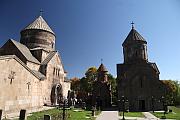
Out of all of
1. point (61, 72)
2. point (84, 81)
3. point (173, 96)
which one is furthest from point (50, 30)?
point (173, 96)

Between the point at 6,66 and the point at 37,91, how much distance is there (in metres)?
6.94

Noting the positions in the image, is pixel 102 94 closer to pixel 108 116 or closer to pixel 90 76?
pixel 108 116

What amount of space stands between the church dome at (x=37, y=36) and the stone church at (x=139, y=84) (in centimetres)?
1396

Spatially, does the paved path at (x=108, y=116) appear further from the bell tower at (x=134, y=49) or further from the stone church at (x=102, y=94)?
the bell tower at (x=134, y=49)

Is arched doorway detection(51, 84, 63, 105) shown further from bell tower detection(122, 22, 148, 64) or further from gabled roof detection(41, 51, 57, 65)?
bell tower detection(122, 22, 148, 64)

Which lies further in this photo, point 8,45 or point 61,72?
point 61,72

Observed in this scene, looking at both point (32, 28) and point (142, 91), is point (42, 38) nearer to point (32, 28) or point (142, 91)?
point (32, 28)

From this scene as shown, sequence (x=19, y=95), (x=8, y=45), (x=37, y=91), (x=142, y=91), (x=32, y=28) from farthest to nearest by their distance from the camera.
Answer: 1. (x=32, y=28)
2. (x=142, y=91)
3. (x=8, y=45)
4. (x=37, y=91)
5. (x=19, y=95)

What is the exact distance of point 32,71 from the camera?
69.3 feet

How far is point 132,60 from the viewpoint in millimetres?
32156

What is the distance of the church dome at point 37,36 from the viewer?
3134 cm

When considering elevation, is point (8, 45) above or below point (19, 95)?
above

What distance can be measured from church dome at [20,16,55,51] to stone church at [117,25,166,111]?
14.0 m

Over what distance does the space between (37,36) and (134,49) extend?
56.3 feet
